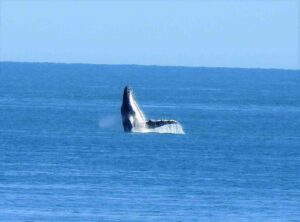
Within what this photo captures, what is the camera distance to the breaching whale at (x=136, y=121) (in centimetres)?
8844

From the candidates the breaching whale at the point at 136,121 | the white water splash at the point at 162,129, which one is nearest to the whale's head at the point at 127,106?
the breaching whale at the point at 136,121

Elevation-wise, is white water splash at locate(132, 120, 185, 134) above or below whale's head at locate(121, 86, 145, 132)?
above

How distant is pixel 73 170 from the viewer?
228ft

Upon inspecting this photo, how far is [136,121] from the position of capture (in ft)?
298

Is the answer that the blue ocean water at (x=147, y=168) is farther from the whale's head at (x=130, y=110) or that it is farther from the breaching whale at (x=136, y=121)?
the whale's head at (x=130, y=110)

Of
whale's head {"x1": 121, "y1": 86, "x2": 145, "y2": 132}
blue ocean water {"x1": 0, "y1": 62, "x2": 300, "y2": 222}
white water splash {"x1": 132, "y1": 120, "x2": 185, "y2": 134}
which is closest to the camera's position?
blue ocean water {"x1": 0, "y1": 62, "x2": 300, "y2": 222}

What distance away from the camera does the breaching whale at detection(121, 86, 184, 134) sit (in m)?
88.4

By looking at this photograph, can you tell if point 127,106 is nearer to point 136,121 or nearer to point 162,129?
point 136,121

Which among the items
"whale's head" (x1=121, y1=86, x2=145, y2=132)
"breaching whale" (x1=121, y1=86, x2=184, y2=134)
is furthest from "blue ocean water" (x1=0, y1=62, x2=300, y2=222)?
"whale's head" (x1=121, y1=86, x2=145, y2=132)

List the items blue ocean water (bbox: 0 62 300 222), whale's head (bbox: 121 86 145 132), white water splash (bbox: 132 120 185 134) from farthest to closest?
white water splash (bbox: 132 120 185 134), whale's head (bbox: 121 86 145 132), blue ocean water (bbox: 0 62 300 222)

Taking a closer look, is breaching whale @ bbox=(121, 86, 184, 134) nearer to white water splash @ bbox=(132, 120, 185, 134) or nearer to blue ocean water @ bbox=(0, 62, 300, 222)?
white water splash @ bbox=(132, 120, 185, 134)

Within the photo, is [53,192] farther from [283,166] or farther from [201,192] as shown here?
[283,166]

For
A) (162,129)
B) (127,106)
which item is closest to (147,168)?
(127,106)

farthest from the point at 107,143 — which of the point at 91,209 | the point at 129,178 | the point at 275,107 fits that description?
the point at 275,107
